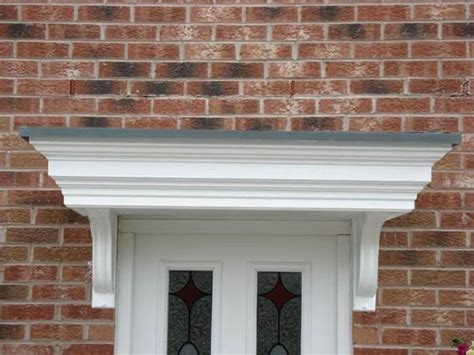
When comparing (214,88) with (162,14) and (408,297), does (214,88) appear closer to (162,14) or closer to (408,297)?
(162,14)

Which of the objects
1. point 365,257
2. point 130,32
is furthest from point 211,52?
point 365,257

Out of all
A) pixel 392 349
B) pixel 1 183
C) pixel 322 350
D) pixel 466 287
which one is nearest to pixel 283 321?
pixel 322 350

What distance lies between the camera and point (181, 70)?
395 centimetres

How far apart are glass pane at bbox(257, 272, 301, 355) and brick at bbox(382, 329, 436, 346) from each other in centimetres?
38

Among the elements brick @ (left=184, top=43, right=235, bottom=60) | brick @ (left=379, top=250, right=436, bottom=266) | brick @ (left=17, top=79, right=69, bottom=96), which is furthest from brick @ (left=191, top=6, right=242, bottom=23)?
brick @ (left=379, top=250, right=436, bottom=266)

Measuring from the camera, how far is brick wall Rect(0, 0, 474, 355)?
3836 mm

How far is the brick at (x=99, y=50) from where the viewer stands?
13.0ft

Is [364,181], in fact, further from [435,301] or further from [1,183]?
[1,183]

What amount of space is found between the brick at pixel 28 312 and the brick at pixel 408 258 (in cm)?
143

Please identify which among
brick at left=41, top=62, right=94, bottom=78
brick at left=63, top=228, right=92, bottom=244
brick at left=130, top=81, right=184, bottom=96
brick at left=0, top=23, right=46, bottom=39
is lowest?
brick at left=63, top=228, right=92, bottom=244

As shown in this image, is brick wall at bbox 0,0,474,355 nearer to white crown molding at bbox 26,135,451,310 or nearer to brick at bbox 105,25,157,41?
brick at bbox 105,25,157,41

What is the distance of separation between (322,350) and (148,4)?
169 centimetres

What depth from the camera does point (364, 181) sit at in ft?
10.6

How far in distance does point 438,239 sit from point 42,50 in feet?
6.25
